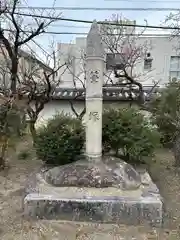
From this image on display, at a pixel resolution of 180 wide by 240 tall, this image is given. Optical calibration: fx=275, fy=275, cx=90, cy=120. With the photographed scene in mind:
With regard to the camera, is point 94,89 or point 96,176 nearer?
point 96,176

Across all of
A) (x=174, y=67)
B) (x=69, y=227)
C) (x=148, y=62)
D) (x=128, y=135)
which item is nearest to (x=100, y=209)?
(x=69, y=227)

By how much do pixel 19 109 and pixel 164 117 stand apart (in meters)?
3.61

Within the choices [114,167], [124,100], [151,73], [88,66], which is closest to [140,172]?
[114,167]

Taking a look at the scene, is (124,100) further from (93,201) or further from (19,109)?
(93,201)

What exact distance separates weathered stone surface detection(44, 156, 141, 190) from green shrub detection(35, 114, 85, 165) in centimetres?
38

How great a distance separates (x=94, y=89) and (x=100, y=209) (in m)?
1.81

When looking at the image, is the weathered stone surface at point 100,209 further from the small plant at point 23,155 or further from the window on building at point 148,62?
the window on building at point 148,62

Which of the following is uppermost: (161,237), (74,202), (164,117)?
(164,117)

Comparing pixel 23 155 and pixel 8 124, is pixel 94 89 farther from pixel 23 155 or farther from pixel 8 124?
pixel 23 155

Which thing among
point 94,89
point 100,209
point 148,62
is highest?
point 148,62

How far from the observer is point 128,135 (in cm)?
485

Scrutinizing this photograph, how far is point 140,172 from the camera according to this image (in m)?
4.72

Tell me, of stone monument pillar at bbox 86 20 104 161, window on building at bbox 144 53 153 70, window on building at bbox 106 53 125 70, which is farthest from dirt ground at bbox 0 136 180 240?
window on building at bbox 144 53 153 70

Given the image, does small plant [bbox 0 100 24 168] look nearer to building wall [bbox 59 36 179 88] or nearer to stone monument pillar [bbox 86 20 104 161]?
stone monument pillar [bbox 86 20 104 161]
